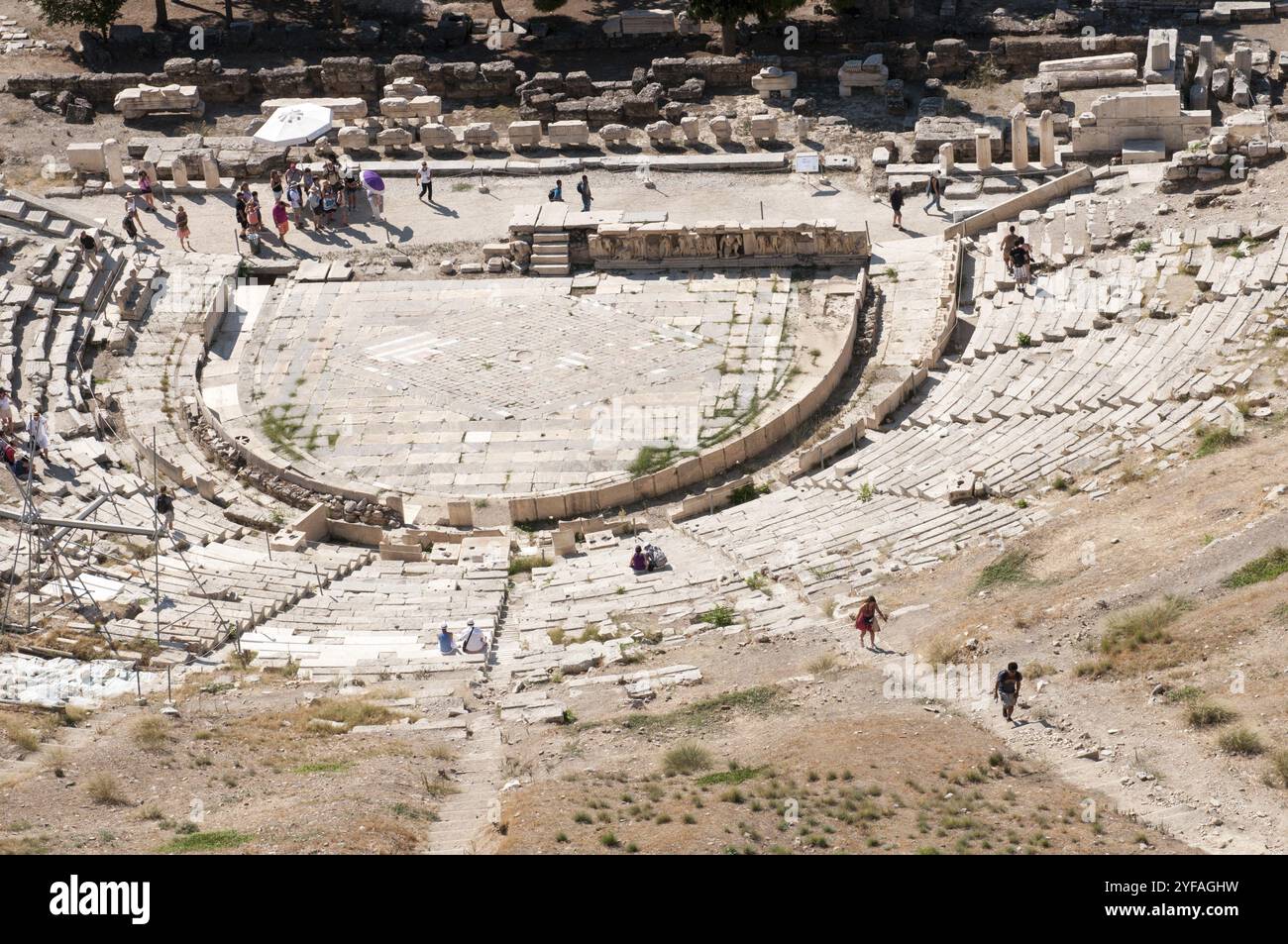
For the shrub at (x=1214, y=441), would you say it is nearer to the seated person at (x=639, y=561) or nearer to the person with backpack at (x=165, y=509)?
the seated person at (x=639, y=561)

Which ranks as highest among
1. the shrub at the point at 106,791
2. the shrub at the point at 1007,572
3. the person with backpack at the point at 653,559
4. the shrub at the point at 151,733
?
the shrub at the point at 1007,572

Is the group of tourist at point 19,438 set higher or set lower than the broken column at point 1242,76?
lower

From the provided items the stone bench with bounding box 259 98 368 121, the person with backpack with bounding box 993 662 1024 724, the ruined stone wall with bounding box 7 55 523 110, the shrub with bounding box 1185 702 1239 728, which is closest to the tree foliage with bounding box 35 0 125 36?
the ruined stone wall with bounding box 7 55 523 110

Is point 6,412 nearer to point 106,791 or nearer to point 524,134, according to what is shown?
point 106,791

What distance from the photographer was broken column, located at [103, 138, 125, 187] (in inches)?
2208

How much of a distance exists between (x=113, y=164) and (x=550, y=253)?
1380 centimetres

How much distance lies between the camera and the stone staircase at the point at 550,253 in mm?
50500

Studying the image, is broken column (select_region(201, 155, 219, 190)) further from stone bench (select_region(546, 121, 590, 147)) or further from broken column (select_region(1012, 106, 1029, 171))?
broken column (select_region(1012, 106, 1029, 171))

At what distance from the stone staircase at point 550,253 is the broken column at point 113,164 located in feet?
42.8

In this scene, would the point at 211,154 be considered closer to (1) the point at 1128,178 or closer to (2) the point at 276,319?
(2) the point at 276,319

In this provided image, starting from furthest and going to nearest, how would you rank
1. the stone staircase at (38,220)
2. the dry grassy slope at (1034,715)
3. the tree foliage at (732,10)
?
the tree foliage at (732,10), the stone staircase at (38,220), the dry grassy slope at (1034,715)

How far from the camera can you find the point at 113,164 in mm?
56125

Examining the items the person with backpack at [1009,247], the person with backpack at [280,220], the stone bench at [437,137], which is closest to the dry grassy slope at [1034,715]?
the person with backpack at [1009,247]

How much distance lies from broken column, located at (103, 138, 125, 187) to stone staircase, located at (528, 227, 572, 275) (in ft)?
42.8
